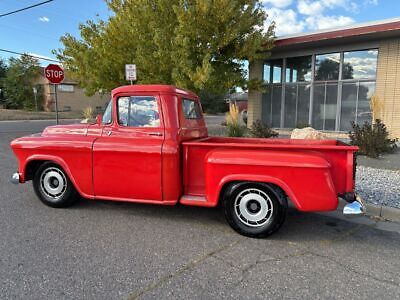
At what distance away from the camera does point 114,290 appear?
2.63 m

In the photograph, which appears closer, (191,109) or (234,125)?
(191,109)

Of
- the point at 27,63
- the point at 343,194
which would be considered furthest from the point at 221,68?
the point at 27,63

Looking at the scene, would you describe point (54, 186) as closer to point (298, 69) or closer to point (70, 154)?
point (70, 154)

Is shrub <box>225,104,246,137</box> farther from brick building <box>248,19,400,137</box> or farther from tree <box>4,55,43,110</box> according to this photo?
tree <box>4,55,43,110</box>

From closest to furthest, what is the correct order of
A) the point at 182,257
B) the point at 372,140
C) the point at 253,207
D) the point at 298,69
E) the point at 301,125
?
the point at 182,257
the point at 253,207
the point at 372,140
the point at 301,125
the point at 298,69

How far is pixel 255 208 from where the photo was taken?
3801 mm

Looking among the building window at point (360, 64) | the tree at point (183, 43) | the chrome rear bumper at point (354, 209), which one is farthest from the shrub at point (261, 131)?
the chrome rear bumper at point (354, 209)

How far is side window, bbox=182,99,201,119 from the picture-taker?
4.63 meters

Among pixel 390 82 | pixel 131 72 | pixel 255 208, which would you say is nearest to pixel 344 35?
pixel 390 82

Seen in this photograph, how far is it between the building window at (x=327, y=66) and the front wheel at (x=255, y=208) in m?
11.3

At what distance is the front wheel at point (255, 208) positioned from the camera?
3.68m

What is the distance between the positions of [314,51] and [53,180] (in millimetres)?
12387

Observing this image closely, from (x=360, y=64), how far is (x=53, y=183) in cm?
1251

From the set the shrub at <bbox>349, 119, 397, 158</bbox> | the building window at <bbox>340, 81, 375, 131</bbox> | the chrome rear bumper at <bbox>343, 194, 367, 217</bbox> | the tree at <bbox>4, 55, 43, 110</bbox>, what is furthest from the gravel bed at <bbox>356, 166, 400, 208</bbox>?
the tree at <bbox>4, 55, 43, 110</bbox>
